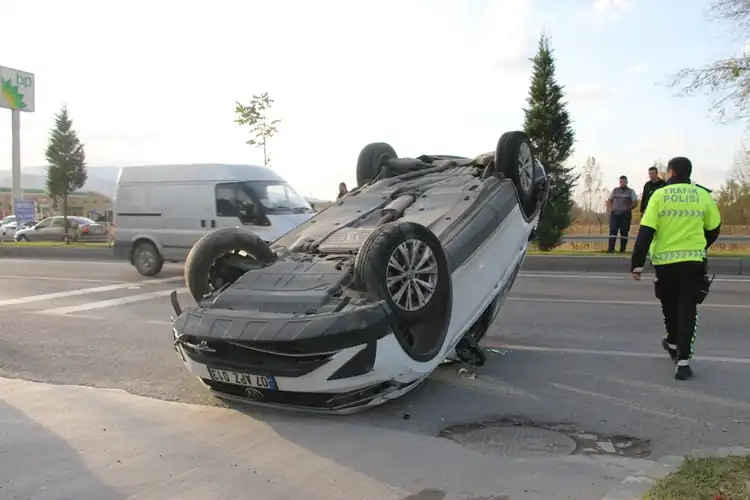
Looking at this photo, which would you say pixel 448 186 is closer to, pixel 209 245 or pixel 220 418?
pixel 209 245

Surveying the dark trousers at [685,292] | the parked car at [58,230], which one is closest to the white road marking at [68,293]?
the dark trousers at [685,292]

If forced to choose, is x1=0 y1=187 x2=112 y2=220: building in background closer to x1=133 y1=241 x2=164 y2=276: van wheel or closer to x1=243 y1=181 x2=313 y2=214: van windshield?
x1=133 y1=241 x2=164 y2=276: van wheel

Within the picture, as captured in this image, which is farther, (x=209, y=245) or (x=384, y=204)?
(x=384, y=204)

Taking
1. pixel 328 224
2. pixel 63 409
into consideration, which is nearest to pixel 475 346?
pixel 328 224

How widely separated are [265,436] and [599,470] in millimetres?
1931

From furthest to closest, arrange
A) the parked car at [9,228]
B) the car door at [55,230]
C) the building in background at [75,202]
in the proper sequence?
the building in background at [75,202]
the parked car at [9,228]
the car door at [55,230]

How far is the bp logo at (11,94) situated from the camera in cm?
3384

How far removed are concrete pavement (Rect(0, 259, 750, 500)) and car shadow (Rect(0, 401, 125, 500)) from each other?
0.12 feet

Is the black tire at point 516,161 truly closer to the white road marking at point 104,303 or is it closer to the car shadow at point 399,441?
the car shadow at point 399,441

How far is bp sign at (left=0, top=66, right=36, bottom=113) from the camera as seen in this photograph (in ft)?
111

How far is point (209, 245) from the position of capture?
17.1ft

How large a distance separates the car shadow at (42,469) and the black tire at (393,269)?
191cm

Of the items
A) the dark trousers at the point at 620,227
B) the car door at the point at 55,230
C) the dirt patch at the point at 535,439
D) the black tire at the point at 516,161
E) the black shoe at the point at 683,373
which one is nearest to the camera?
the dirt patch at the point at 535,439

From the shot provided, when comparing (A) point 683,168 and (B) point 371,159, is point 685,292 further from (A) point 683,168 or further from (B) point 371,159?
(B) point 371,159
